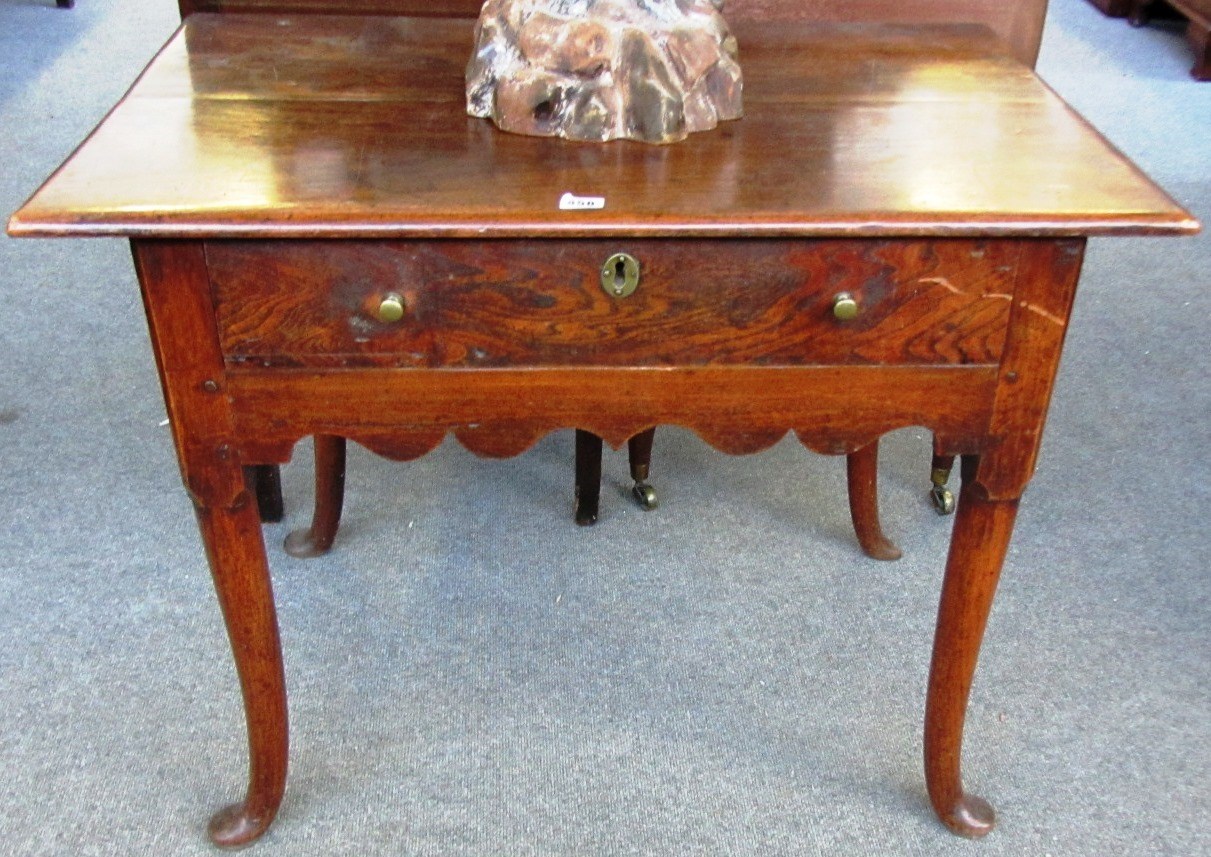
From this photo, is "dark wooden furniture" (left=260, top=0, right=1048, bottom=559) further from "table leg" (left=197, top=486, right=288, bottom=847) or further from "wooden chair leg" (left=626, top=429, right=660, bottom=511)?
"table leg" (left=197, top=486, right=288, bottom=847)

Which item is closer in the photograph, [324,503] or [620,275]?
[620,275]

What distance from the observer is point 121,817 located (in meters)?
1.35

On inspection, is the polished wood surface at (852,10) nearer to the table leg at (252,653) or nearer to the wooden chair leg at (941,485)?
the wooden chair leg at (941,485)

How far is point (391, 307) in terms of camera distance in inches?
39.2

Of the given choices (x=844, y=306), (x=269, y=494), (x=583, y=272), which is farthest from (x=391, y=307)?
(x=269, y=494)

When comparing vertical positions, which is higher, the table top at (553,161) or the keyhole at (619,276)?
the table top at (553,161)

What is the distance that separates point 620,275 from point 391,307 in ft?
0.63

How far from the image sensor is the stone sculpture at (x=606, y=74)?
3.63 ft

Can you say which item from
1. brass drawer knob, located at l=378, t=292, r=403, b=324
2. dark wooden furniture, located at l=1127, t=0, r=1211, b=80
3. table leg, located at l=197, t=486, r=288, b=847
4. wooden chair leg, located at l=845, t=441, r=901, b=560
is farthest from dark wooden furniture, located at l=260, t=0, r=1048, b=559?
dark wooden furniture, located at l=1127, t=0, r=1211, b=80

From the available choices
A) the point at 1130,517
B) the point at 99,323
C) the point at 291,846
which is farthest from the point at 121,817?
the point at 1130,517

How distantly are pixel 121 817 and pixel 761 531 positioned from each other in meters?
0.97

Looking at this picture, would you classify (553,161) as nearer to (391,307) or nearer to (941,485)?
(391,307)

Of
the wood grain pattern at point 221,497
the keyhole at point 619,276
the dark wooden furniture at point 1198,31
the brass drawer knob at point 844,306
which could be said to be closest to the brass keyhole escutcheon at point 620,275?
the keyhole at point 619,276

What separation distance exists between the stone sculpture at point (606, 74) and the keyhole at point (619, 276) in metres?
0.18
